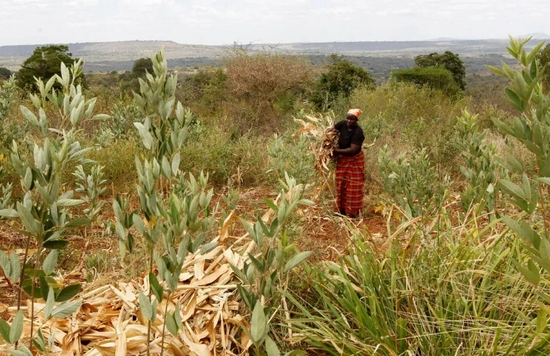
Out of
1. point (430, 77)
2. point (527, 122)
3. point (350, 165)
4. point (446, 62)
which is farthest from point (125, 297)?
point (446, 62)

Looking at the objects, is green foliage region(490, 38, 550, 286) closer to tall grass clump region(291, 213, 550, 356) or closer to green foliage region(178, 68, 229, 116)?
tall grass clump region(291, 213, 550, 356)

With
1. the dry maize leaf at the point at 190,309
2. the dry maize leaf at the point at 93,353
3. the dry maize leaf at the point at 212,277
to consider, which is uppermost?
the dry maize leaf at the point at 212,277

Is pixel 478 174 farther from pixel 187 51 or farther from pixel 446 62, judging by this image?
pixel 187 51

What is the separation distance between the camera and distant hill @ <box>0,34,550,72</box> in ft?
51.5

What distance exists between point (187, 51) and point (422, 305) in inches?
1905

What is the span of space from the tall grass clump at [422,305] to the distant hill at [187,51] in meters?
0.87

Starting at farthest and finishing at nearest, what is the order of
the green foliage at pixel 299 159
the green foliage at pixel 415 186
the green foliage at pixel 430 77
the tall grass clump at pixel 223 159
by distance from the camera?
the green foliage at pixel 430 77 < the tall grass clump at pixel 223 159 < the green foliage at pixel 299 159 < the green foliage at pixel 415 186

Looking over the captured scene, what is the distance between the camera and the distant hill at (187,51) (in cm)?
1568

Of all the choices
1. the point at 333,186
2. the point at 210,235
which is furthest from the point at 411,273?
the point at 333,186

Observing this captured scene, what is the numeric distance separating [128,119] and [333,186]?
3.89m

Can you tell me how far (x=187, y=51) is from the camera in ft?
159

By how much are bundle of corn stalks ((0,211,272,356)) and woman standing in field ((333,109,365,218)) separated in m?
3.34

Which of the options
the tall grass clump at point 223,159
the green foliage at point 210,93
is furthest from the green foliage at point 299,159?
the green foliage at point 210,93

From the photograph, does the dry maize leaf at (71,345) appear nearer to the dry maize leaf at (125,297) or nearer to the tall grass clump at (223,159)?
the dry maize leaf at (125,297)
